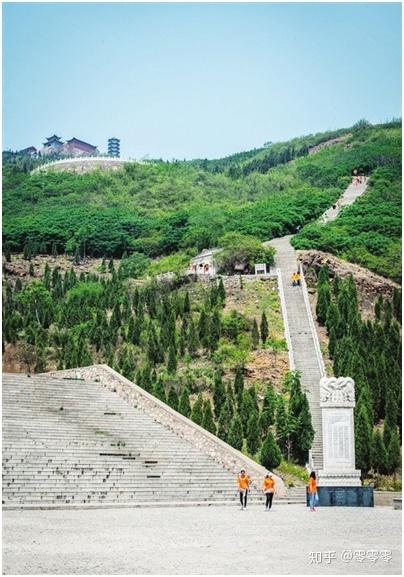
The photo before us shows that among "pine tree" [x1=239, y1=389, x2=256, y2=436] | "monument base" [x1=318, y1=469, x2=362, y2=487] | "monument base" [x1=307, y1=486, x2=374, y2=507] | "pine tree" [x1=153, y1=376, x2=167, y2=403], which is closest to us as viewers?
"monument base" [x1=307, y1=486, x2=374, y2=507]

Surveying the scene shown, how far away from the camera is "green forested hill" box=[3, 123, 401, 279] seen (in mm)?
50500

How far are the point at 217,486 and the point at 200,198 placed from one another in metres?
49.9

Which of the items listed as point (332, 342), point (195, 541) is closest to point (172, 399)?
point (332, 342)

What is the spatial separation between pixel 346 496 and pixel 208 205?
1855 inches

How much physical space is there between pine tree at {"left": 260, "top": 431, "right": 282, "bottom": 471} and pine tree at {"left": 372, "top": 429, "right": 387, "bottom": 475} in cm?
263

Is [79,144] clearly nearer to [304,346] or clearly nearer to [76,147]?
[76,147]

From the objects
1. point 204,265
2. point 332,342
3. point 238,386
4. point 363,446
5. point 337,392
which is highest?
point 204,265

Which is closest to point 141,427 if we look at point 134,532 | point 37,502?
point 37,502

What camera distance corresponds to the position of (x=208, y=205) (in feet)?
209

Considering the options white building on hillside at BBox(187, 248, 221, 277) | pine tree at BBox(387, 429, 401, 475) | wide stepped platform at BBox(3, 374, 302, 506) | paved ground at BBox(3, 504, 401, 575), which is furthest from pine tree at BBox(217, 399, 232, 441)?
white building on hillside at BBox(187, 248, 221, 277)

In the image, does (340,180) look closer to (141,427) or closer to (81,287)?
(81,287)

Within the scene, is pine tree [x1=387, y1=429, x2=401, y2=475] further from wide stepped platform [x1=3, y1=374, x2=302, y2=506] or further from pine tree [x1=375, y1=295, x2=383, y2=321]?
pine tree [x1=375, y1=295, x2=383, y2=321]

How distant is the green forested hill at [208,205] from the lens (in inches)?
1988

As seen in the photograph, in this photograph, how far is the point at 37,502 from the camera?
16438 millimetres
